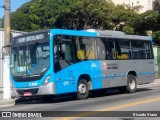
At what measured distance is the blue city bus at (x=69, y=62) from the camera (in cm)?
1709

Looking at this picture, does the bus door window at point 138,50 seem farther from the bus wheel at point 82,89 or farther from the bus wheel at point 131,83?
the bus wheel at point 82,89

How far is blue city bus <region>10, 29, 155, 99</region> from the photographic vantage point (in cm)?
1709

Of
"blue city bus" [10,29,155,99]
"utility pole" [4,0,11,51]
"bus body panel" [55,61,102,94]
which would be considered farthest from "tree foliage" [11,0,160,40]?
"utility pole" [4,0,11,51]

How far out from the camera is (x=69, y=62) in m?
17.8

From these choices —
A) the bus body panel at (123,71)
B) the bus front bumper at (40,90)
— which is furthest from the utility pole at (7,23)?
the bus body panel at (123,71)

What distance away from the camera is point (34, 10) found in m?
53.7

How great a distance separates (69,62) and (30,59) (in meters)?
1.68

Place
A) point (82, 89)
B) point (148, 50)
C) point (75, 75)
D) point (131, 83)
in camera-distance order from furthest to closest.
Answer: point (148, 50) → point (131, 83) → point (82, 89) → point (75, 75)

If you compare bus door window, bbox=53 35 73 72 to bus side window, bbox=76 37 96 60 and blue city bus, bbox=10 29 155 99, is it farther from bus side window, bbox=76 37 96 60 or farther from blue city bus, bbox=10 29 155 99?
bus side window, bbox=76 37 96 60

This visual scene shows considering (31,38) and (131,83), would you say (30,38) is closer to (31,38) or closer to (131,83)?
(31,38)

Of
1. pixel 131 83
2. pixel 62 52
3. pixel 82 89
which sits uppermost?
pixel 62 52

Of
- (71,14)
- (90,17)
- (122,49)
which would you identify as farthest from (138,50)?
(71,14)

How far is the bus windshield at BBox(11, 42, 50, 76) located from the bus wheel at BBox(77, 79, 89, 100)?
226 cm

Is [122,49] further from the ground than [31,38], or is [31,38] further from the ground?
[31,38]
